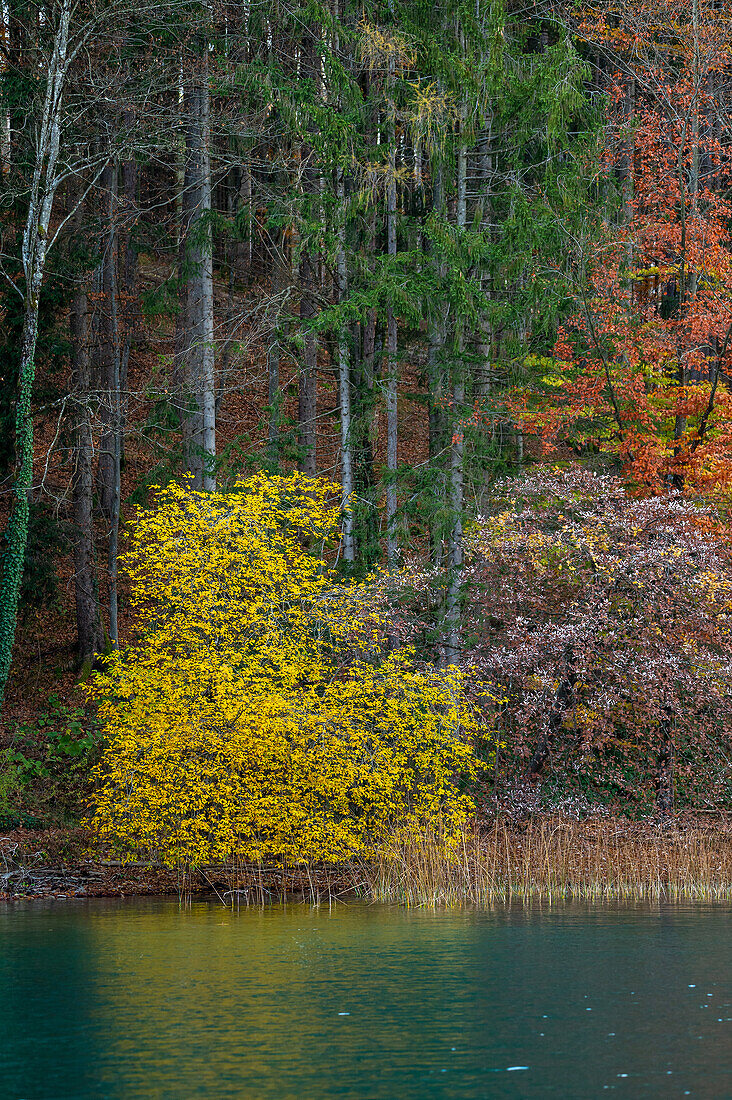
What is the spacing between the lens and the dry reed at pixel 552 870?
16.3 metres

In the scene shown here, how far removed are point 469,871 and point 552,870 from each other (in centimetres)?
115

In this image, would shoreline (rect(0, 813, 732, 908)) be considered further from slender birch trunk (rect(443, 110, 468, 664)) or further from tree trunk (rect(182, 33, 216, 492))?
tree trunk (rect(182, 33, 216, 492))

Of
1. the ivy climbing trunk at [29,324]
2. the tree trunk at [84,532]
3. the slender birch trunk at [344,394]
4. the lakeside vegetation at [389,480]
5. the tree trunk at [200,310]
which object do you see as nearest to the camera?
the lakeside vegetation at [389,480]

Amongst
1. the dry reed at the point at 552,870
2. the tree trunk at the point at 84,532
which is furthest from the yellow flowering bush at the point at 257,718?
the tree trunk at the point at 84,532

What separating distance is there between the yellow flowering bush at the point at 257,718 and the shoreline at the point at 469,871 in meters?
0.57

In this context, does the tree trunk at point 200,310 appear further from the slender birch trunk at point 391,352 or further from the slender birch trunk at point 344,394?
the slender birch trunk at point 391,352

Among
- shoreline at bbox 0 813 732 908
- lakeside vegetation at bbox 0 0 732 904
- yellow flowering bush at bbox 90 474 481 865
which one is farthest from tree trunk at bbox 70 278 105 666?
yellow flowering bush at bbox 90 474 481 865

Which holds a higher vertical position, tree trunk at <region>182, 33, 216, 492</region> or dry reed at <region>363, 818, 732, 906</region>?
tree trunk at <region>182, 33, 216, 492</region>

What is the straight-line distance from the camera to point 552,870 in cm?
1697

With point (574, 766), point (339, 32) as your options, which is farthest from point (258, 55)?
point (574, 766)

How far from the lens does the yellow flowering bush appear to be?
1639 cm

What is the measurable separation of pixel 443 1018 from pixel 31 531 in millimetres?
17020

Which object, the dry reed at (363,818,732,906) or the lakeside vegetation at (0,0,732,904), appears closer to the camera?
the dry reed at (363,818,732,906)

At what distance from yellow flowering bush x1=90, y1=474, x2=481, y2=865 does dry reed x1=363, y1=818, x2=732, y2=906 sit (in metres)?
0.47
